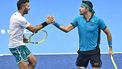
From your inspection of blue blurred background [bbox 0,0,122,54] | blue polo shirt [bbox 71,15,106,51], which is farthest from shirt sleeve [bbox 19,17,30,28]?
blue blurred background [bbox 0,0,122,54]

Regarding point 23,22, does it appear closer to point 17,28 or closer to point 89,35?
point 17,28

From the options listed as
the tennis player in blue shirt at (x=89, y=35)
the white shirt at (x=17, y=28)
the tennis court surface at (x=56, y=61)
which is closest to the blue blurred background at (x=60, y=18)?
the tennis court surface at (x=56, y=61)

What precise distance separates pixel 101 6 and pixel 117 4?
18.0 inches

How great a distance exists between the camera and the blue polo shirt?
7.48 metres

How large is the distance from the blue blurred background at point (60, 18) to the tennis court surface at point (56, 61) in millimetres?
382

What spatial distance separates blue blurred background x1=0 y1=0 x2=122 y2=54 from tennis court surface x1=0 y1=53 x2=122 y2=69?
382 millimetres

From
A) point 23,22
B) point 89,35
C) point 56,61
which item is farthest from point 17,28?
point 56,61

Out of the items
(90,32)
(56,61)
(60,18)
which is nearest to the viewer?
(90,32)

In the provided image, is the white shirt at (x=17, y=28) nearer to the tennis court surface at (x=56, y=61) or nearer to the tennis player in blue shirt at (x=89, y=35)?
the tennis player in blue shirt at (x=89, y=35)

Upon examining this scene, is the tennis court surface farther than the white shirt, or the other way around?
the tennis court surface

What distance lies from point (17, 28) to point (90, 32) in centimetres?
119

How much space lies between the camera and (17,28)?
7.36 metres

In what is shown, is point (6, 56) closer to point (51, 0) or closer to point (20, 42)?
point (51, 0)

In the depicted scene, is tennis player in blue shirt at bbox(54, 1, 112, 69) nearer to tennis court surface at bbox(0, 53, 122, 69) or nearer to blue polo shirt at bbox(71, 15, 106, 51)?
blue polo shirt at bbox(71, 15, 106, 51)
